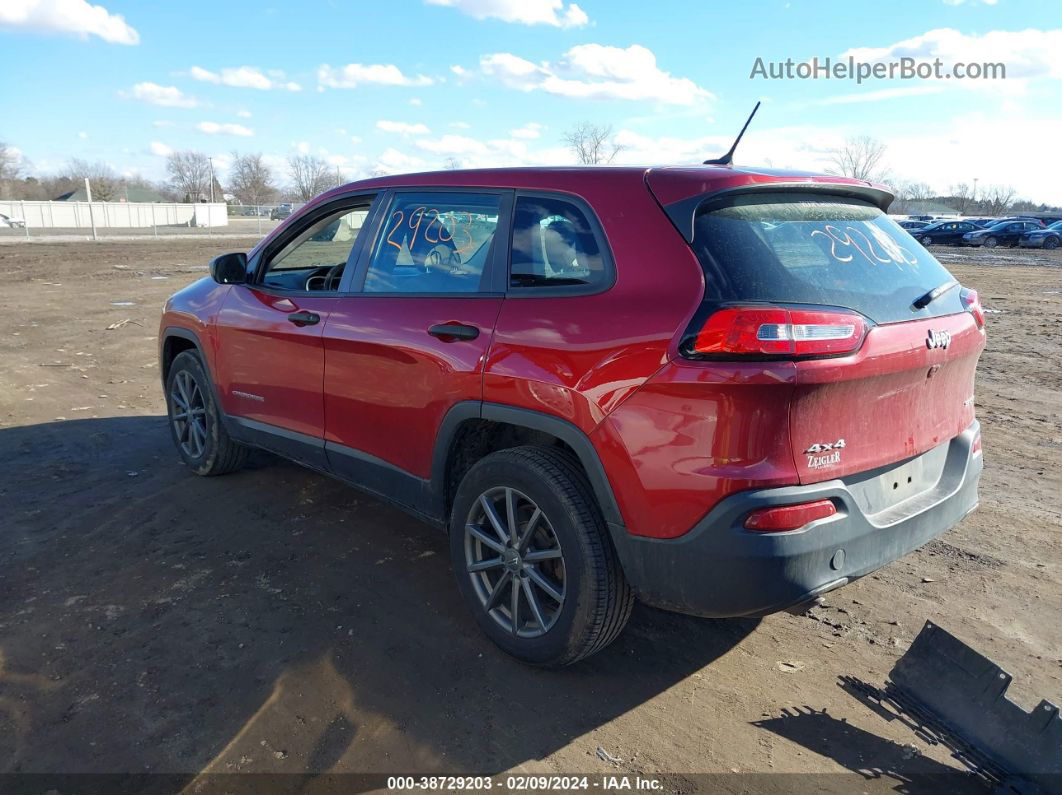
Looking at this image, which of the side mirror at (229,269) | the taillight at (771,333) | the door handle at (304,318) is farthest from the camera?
the side mirror at (229,269)

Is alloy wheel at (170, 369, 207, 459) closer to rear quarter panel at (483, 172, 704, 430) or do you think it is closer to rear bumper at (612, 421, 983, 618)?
rear quarter panel at (483, 172, 704, 430)

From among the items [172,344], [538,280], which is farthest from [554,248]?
[172,344]

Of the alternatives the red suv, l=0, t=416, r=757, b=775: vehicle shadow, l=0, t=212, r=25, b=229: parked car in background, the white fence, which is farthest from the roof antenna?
the white fence

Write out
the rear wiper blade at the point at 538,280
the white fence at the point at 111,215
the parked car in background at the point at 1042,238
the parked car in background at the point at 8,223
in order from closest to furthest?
the rear wiper blade at the point at 538,280 < the parked car in background at the point at 1042,238 < the parked car in background at the point at 8,223 < the white fence at the point at 111,215

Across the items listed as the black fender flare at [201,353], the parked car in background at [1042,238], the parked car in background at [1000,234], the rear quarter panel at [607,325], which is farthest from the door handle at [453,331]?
the parked car in background at [1042,238]

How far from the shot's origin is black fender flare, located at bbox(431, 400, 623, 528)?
9.14 ft

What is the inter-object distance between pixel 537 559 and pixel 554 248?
3.91ft

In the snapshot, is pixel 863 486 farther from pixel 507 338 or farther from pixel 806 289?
pixel 507 338

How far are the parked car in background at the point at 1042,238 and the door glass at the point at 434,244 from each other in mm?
44172

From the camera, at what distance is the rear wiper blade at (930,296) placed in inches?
113

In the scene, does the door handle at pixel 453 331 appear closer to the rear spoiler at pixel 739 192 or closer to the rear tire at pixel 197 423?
the rear spoiler at pixel 739 192

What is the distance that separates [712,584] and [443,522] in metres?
1.40

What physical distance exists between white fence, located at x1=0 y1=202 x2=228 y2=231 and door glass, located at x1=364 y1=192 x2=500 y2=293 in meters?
49.8

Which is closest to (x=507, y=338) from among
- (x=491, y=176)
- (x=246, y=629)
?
(x=491, y=176)
